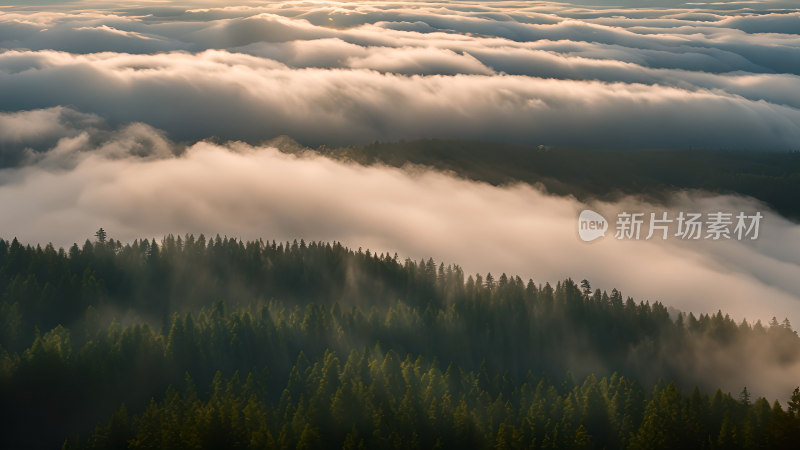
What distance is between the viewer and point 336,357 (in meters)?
121

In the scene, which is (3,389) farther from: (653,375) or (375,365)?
(653,375)

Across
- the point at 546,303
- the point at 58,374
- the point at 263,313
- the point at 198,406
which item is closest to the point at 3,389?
the point at 58,374

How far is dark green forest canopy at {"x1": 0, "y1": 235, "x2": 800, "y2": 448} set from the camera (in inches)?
3757

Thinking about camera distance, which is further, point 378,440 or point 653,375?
point 653,375

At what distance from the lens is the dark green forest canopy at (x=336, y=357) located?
95.4 m

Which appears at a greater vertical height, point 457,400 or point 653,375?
point 457,400

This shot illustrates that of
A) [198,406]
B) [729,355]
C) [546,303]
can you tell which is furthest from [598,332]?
[198,406]

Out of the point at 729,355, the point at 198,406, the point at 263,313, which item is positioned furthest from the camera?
the point at 729,355

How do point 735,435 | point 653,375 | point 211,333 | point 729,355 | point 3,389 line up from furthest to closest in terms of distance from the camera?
point 729,355 < point 653,375 < point 211,333 < point 3,389 < point 735,435

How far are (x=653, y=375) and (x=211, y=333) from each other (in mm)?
83821

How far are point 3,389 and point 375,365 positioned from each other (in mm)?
50224

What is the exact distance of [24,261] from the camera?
165000 millimetres

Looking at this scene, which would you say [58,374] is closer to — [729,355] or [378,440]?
[378,440]

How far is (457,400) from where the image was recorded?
114 meters
